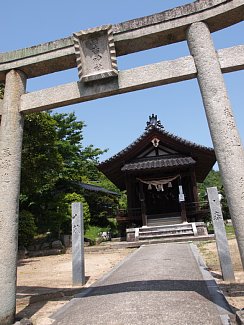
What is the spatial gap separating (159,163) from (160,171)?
985mm

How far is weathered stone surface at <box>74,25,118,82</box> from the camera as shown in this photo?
459cm

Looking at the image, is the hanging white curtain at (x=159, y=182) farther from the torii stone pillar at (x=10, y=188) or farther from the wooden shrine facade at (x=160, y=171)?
the torii stone pillar at (x=10, y=188)

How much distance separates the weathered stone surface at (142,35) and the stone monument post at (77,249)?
146 inches

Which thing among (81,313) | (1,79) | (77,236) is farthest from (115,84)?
(77,236)

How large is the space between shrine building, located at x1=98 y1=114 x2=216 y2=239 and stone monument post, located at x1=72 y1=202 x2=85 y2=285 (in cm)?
1152

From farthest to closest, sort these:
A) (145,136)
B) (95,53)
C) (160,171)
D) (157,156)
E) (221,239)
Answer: (157,156) → (145,136) → (160,171) → (221,239) → (95,53)

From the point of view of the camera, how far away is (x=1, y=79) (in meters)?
5.20

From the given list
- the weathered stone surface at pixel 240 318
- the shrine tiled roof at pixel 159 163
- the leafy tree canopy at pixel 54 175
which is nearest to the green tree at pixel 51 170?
the leafy tree canopy at pixel 54 175

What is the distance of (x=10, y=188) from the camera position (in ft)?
14.0

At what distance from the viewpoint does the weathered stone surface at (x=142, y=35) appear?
4273 millimetres

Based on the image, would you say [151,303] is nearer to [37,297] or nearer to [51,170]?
[37,297]

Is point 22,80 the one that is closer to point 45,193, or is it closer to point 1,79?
point 1,79

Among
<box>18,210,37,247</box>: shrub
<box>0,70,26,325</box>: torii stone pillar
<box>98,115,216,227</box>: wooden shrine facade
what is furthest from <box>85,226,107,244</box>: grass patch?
<box>0,70,26,325</box>: torii stone pillar

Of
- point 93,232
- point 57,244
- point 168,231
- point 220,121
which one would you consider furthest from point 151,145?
point 220,121
